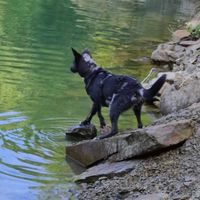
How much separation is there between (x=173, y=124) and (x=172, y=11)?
33.8 metres

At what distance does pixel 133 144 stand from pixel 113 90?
1277mm

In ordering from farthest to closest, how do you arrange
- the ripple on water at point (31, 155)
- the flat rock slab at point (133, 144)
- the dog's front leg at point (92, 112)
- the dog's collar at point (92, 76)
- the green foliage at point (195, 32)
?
1. the green foliage at point (195, 32)
2. the dog's front leg at point (92, 112)
3. the dog's collar at point (92, 76)
4. the ripple on water at point (31, 155)
5. the flat rock slab at point (133, 144)

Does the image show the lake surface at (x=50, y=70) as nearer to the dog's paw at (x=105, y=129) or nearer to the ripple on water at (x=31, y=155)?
the ripple on water at (x=31, y=155)

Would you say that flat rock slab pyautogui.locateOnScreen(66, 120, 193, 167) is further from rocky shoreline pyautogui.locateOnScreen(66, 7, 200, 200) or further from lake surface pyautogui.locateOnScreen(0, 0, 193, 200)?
lake surface pyautogui.locateOnScreen(0, 0, 193, 200)

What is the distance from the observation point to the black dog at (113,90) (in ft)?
27.6

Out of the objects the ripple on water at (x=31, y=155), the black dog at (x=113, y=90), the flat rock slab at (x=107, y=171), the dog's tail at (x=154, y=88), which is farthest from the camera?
the black dog at (x=113, y=90)

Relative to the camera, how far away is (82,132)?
372 inches

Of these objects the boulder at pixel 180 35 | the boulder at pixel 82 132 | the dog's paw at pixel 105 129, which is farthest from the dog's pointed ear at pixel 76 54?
the boulder at pixel 180 35

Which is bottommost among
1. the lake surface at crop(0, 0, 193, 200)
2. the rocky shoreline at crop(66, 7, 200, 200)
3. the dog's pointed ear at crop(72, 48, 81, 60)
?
the lake surface at crop(0, 0, 193, 200)

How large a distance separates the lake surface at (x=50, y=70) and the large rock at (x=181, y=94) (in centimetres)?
45

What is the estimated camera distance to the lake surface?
8.05 meters

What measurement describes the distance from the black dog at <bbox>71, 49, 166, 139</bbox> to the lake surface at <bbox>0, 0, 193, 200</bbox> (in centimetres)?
93

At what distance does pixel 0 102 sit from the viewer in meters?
11.3

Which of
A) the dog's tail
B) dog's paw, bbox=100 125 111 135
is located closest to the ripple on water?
dog's paw, bbox=100 125 111 135
